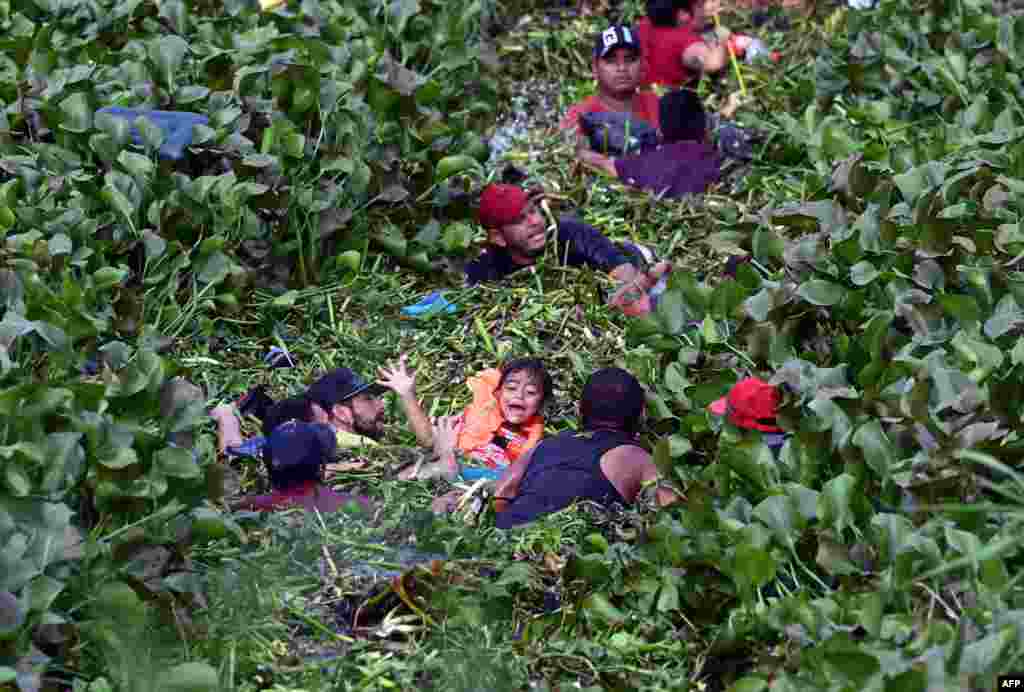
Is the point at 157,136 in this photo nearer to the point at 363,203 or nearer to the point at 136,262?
the point at 136,262

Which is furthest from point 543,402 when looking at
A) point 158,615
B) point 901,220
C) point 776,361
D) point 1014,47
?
point 1014,47

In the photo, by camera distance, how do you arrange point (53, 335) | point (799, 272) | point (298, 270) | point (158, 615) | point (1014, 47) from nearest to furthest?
point (158, 615) < point (53, 335) < point (799, 272) < point (298, 270) < point (1014, 47)

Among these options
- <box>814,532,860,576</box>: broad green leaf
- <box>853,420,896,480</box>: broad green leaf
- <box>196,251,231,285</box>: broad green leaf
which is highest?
<box>853,420,896,480</box>: broad green leaf

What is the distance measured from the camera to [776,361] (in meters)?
6.48

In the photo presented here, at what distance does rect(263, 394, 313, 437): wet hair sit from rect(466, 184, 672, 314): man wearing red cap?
149 cm

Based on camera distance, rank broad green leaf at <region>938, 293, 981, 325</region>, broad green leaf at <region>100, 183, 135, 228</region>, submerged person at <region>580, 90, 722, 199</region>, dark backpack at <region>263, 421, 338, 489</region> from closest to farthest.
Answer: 1. broad green leaf at <region>938, 293, 981, 325</region>
2. dark backpack at <region>263, 421, 338, 489</region>
3. broad green leaf at <region>100, 183, 135, 228</region>
4. submerged person at <region>580, 90, 722, 199</region>

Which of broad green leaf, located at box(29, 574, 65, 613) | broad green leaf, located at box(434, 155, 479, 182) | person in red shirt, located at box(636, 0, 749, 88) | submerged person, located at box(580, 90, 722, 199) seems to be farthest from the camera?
person in red shirt, located at box(636, 0, 749, 88)

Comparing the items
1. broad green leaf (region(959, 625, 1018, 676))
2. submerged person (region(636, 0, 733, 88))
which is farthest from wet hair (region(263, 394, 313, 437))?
submerged person (region(636, 0, 733, 88))

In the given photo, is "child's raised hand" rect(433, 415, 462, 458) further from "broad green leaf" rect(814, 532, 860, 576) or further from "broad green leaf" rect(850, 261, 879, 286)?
"broad green leaf" rect(814, 532, 860, 576)

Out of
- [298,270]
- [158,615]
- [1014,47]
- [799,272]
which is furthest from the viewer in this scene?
[1014,47]

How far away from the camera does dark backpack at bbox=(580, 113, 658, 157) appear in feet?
30.6

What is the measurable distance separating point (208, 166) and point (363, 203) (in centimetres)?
76

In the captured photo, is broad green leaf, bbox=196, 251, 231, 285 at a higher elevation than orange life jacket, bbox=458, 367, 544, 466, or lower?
higher

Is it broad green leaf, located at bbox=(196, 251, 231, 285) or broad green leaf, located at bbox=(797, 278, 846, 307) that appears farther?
broad green leaf, located at bbox=(196, 251, 231, 285)
